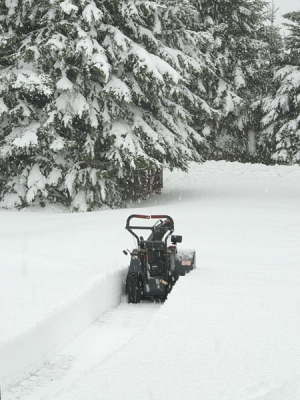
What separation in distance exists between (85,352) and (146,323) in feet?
2.34

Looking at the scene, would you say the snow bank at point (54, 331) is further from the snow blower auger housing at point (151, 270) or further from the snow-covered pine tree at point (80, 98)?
the snow-covered pine tree at point (80, 98)

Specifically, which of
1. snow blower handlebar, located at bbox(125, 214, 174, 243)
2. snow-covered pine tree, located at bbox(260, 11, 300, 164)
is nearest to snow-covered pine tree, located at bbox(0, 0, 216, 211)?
snow blower handlebar, located at bbox(125, 214, 174, 243)

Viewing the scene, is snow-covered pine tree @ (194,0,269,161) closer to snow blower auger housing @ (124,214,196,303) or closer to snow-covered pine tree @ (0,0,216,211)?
snow-covered pine tree @ (0,0,216,211)

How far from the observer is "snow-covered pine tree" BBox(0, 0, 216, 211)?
1761 cm

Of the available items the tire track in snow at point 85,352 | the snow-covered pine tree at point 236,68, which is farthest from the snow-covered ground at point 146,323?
the snow-covered pine tree at point 236,68

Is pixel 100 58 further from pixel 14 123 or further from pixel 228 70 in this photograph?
pixel 228 70

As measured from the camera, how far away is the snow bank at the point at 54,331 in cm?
507

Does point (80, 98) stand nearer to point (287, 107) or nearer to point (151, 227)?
point (151, 227)

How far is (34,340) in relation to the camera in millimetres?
5520

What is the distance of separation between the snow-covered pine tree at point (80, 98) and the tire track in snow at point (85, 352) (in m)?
10.3

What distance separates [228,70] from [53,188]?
59.7ft

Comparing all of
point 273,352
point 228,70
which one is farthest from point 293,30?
point 273,352

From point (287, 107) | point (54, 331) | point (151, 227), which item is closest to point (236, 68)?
point (287, 107)

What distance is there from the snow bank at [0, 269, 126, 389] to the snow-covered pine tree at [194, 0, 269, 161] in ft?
83.8
